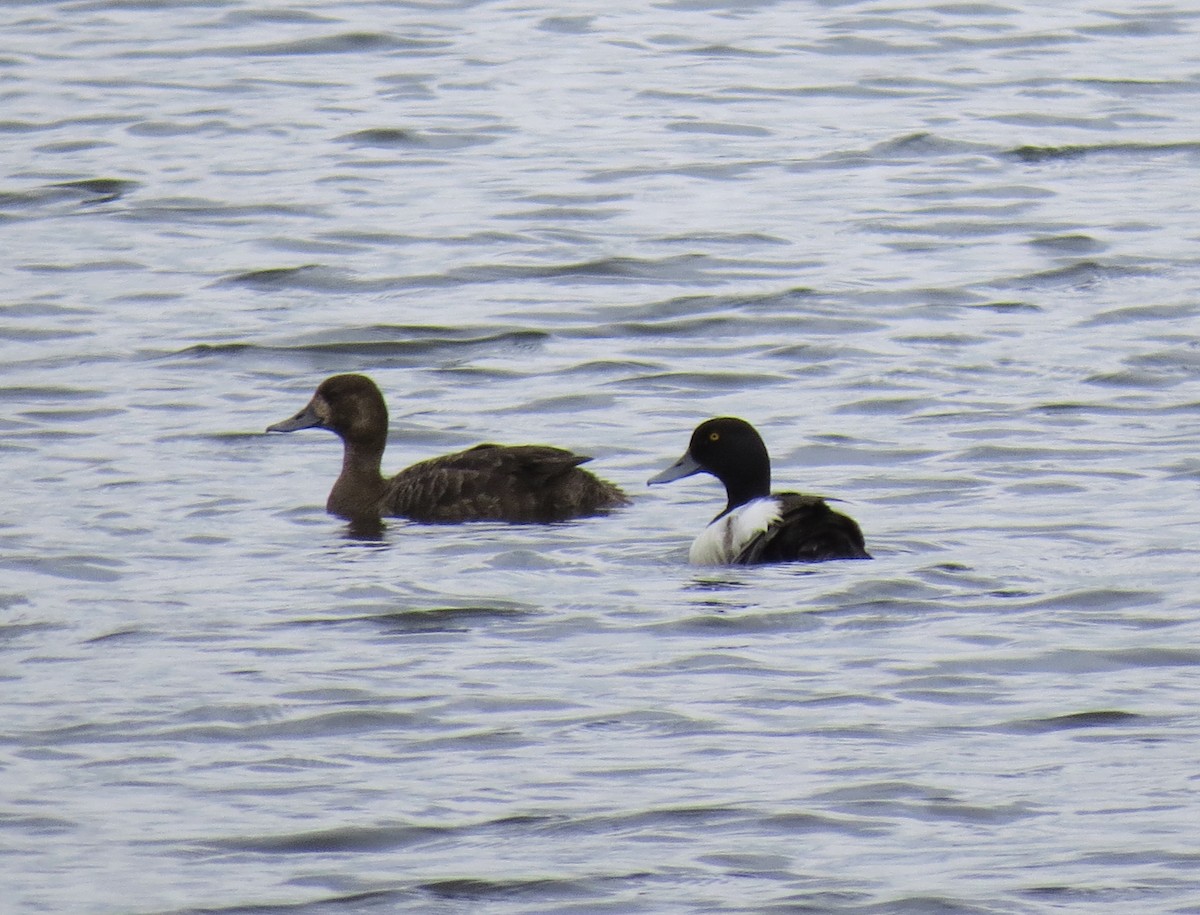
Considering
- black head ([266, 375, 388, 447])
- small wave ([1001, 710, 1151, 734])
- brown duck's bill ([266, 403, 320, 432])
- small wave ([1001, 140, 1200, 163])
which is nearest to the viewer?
small wave ([1001, 710, 1151, 734])

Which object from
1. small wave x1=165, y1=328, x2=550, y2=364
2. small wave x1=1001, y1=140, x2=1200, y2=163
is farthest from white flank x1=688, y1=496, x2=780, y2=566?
small wave x1=1001, y1=140, x2=1200, y2=163

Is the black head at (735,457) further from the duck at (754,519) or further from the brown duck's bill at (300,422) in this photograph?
the brown duck's bill at (300,422)

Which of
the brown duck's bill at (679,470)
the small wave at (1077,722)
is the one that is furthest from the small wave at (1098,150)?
the small wave at (1077,722)

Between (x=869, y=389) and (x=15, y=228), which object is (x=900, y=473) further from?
(x=15, y=228)

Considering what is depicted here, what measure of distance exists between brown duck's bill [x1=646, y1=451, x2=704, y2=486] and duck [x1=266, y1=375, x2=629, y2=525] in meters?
0.25

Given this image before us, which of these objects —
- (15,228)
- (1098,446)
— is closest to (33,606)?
(1098,446)

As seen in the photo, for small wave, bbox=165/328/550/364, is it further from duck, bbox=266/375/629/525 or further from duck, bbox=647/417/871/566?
duck, bbox=647/417/871/566

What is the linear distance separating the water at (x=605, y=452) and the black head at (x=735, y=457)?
1.24 ft

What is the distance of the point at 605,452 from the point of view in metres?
12.7

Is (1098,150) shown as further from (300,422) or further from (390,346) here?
(300,422)

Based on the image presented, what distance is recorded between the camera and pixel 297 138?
21.2 m

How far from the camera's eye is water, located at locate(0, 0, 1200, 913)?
735 cm

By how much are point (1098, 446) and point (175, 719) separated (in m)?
5.49

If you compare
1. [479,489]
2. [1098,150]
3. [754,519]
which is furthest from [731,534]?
[1098,150]
